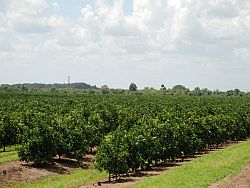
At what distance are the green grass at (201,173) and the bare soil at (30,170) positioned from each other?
8.77 m

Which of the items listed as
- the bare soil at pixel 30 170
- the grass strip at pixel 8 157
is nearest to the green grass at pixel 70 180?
the bare soil at pixel 30 170

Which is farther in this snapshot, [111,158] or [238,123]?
[238,123]

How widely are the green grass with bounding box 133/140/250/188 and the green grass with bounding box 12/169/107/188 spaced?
4.75 metres

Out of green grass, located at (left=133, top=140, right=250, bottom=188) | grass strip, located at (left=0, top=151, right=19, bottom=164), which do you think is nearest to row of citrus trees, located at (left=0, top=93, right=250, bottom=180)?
grass strip, located at (left=0, top=151, right=19, bottom=164)

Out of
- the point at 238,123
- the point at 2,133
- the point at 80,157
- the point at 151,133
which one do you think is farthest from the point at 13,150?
the point at 238,123

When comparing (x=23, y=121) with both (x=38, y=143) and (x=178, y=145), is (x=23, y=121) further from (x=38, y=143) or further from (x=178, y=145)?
(x=178, y=145)

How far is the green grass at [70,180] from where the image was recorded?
30.1m

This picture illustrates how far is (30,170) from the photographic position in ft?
113

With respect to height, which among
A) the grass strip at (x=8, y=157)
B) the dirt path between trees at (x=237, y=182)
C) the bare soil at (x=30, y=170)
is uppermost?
the grass strip at (x=8, y=157)

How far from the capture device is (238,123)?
62219 mm

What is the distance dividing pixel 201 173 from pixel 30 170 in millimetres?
13078

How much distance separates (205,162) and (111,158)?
31.5ft

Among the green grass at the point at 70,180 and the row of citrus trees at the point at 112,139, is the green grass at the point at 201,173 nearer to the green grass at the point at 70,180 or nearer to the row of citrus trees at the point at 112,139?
the row of citrus trees at the point at 112,139

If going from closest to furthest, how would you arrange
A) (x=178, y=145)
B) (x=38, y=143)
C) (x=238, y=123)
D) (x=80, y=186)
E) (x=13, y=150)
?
(x=80, y=186), (x=38, y=143), (x=178, y=145), (x=13, y=150), (x=238, y=123)
